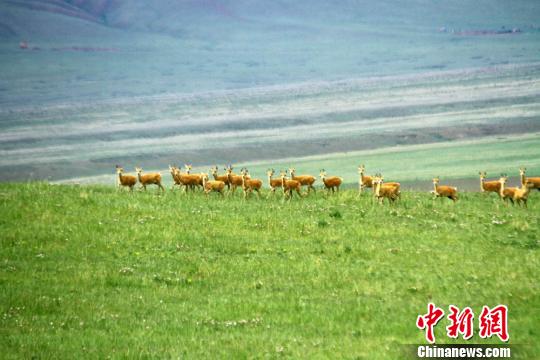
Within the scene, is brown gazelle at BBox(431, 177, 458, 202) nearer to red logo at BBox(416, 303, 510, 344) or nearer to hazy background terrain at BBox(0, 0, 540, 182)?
red logo at BBox(416, 303, 510, 344)

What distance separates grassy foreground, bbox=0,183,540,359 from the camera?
17.9 meters

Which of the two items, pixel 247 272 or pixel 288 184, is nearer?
pixel 247 272

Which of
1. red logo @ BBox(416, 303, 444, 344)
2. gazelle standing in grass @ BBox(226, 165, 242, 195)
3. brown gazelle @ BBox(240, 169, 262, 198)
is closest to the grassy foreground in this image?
red logo @ BBox(416, 303, 444, 344)

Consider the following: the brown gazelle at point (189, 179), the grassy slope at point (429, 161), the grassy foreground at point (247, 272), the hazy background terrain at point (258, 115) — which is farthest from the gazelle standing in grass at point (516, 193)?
the hazy background terrain at point (258, 115)

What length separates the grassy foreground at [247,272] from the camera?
17891mm

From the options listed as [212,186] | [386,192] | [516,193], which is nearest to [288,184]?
[212,186]

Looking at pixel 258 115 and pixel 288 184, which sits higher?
pixel 258 115

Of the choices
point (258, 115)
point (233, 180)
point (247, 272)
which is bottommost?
point (247, 272)

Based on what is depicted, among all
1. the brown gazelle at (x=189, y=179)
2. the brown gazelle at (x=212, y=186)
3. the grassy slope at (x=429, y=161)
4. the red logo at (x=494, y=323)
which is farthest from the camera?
the grassy slope at (x=429, y=161)

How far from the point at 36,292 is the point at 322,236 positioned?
8355mm

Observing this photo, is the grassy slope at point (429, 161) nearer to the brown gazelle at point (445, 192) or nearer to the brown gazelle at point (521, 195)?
the brown gazelle at point (445, 192)

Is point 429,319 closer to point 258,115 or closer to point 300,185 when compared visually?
point 300,185

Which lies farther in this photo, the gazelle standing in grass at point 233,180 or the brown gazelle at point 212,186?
the gazelle standing in grass at point 233,180

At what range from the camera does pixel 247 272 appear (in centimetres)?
2272
